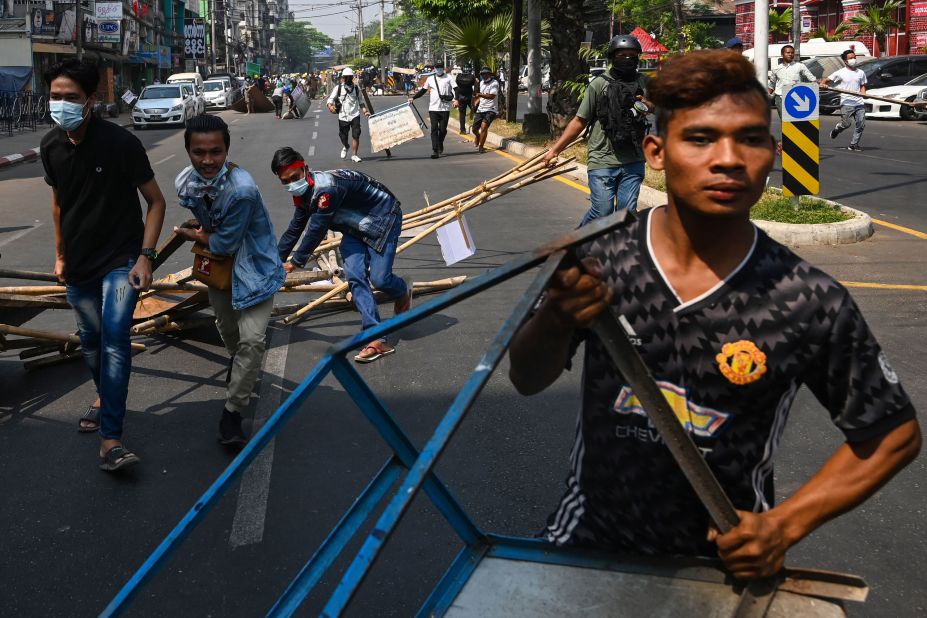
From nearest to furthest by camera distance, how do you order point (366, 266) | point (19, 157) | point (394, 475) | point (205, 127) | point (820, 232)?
point (394, 475)
point (205, 127)
point (366, 266)
point (820, 232)
point (19, 157)

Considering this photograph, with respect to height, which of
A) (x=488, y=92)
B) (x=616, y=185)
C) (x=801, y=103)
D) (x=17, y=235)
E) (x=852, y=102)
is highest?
(x=488, y=92)

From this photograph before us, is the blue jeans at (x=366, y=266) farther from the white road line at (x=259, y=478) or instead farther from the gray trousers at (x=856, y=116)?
the gray trousers at (x=856, y=116)

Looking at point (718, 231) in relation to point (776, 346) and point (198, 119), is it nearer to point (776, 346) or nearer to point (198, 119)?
point (776, 346)

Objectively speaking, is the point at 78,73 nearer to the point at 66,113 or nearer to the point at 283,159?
the point at 66,113

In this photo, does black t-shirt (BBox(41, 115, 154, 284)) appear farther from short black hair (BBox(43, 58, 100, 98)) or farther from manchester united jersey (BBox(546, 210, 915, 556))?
manchester united jersey (BBox(546, 210, 915, 556))

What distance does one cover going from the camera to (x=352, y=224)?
6453 millimetres

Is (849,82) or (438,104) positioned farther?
(438,104)

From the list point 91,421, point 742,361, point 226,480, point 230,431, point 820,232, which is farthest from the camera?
point 820,232

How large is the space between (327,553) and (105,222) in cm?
321

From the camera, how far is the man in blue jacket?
6.15 meters

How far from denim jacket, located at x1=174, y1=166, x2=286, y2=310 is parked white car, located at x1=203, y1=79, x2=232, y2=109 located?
43617 mm

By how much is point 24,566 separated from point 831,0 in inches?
2264

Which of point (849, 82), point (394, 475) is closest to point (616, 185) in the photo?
point (394, 475)

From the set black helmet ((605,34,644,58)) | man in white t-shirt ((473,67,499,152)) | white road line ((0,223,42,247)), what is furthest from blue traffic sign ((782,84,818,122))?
man in white t-shirt ((473,67,499,152))
